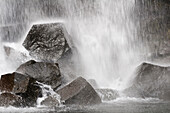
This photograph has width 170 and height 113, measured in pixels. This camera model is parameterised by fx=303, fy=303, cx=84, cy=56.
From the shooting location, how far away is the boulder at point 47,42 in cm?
2000

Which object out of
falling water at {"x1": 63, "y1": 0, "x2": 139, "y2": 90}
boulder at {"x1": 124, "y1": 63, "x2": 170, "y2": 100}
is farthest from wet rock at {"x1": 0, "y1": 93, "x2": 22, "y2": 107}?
falling water at {"x1": 63, "y1": 0, "x2": 139, "y2": 90}

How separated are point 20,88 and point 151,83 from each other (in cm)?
756

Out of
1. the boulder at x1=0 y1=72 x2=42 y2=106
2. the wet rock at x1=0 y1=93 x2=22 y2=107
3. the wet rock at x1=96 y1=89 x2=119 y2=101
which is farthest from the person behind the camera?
the wet rock at x1=96 y1=89 x2=119 y2=101

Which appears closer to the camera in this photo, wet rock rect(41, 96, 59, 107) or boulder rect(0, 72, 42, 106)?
boulder rect(0, 72, 42, 106)

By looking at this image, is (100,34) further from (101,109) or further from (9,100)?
(101,109)

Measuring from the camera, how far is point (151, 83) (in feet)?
57.6

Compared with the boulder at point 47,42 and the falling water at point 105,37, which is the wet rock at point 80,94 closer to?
the boulder at point 47,42

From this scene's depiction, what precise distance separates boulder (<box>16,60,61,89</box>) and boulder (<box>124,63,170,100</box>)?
13.5 ft

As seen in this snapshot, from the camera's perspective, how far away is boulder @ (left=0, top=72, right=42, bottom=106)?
14.4 meters

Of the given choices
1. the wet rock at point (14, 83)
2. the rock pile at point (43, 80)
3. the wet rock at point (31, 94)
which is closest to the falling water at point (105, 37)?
the rock pile at point (43, 80)

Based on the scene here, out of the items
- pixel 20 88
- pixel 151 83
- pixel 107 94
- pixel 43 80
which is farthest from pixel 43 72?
pixel 151 83

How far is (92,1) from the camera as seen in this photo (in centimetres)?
2534

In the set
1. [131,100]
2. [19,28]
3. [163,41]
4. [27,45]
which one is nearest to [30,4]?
[19,28]

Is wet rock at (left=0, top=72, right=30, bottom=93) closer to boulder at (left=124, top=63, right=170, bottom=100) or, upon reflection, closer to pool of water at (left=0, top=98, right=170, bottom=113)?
pool of water at (left=0, top=98, right=170, bottom=113)
